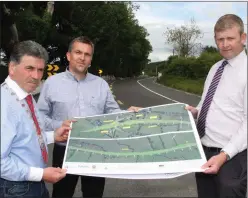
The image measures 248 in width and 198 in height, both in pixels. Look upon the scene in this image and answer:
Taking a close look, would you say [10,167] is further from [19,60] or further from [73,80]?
A: [73,80]

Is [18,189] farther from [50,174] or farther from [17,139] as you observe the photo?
[17,139]

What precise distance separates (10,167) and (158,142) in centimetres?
105

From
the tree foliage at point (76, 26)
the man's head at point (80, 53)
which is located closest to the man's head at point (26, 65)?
the man's head at point (80, 53)

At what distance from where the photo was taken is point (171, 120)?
2.68m

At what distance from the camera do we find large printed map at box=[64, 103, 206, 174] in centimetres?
234

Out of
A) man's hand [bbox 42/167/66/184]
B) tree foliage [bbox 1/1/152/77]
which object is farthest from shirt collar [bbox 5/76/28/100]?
tree foliage [bbox 1/1/152/77]

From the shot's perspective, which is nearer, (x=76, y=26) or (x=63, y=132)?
(x=63, y=132)

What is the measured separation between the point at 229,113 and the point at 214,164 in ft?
1.47

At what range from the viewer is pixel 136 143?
2.56 metres

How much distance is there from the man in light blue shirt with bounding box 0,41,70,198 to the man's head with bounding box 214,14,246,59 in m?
1.27

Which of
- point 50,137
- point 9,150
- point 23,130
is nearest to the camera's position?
point 9,150

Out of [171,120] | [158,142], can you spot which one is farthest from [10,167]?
[171,120]

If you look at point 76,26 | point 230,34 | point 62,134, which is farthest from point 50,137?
point 76,26

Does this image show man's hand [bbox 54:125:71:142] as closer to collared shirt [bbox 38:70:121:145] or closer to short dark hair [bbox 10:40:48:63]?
collared shirt [bbox 38:70:121:145]
